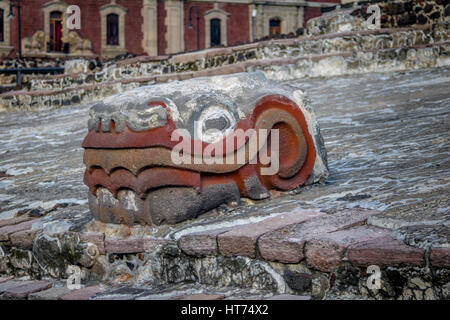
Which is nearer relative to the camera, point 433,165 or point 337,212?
point 337,212

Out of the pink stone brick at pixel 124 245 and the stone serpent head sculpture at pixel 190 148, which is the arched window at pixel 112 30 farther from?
the pink stone brick at pixel 124 245

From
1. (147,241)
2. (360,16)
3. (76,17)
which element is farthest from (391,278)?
(76,17)

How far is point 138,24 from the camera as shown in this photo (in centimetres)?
3020

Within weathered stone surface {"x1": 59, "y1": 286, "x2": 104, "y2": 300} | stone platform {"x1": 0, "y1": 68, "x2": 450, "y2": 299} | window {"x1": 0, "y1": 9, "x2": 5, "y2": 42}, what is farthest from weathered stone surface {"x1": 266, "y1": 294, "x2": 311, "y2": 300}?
window {"x1": 0, "y1": 9, "x2": 5, "y2": 42}

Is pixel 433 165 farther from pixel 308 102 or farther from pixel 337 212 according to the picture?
pixel 337 212

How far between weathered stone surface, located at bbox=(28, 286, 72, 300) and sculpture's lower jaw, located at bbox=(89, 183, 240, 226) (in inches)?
18.8

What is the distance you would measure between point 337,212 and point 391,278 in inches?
30.6

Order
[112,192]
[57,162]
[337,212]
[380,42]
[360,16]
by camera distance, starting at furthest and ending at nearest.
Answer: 1. [360,16]
2. [380,42]
3. [57,162]
4. [112,192]
5. [337,212]

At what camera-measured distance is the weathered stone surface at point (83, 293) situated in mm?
3260

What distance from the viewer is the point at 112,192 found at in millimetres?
Result: 3641

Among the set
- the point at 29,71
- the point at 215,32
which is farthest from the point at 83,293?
the point at 215,32

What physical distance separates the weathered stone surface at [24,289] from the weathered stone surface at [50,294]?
62mm

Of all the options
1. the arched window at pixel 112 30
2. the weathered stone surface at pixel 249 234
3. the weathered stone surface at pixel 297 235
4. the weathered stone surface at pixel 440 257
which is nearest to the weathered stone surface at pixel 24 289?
the weathered stone surface at pixel 249 234

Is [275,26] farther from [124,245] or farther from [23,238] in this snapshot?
[124,245]
